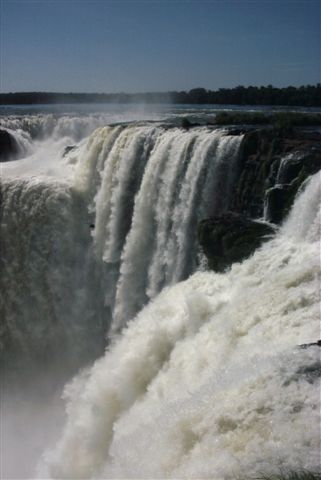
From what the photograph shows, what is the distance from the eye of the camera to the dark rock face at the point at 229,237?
9.47 metres

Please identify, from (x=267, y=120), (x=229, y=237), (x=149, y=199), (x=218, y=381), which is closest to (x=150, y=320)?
(x=229, y=237)

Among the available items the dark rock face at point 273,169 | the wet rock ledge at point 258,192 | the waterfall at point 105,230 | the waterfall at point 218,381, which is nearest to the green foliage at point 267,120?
the waterfall at point 105,230

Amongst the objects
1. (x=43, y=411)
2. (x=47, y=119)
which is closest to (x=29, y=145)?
(x=47, y=119)

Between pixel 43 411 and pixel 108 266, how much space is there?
3.83 m

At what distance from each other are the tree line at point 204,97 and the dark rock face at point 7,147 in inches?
587

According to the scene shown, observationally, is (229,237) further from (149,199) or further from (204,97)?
(204,97)

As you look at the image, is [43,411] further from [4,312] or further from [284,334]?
[284,334]

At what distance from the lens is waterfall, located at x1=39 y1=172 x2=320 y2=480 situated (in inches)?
197

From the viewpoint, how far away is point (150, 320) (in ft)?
33.1

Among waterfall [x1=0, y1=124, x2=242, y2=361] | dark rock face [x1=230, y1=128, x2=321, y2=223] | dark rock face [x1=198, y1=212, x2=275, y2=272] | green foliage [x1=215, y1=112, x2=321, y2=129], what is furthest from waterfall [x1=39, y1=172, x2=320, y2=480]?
green foliage [x1=215, y1=112, x2=321, y2=129]

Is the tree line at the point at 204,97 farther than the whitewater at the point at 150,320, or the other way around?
the tree line at the point at 204,97

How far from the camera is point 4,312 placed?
49.1 feet

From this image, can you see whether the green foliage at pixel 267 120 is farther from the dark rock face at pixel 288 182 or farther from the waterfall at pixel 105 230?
the dark rock face at pixel 288 182

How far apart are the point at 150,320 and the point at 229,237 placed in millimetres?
2064
